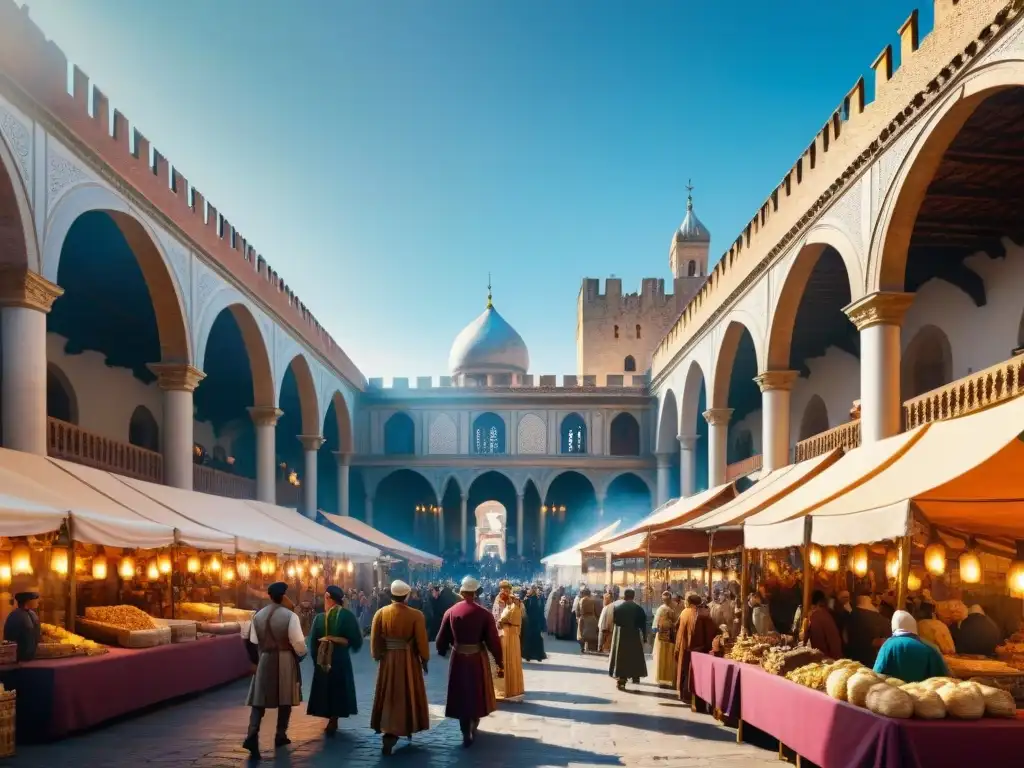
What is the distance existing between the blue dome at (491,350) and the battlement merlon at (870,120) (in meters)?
25.2

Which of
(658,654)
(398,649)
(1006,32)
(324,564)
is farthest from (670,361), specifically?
(398,649)

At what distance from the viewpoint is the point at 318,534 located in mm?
20375

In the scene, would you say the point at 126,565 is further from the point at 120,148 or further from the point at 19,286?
the point at 120,148

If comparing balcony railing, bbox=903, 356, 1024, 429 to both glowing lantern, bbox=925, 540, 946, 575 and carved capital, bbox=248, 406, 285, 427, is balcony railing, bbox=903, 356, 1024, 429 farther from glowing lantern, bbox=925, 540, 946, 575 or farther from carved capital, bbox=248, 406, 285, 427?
carved capital, bbox=248, 406, 285, 427

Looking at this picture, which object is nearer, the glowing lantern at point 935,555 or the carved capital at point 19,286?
the glowing lantern at point 935,555

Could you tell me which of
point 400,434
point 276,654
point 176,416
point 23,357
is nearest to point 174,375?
point 176,416

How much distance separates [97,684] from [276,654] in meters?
1.97

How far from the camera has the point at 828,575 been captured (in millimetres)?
15516

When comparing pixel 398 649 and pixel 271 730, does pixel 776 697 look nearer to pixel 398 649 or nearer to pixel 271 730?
pixel 398 649

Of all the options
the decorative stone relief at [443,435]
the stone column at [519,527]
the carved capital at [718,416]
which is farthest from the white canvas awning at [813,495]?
the decorative stone relief at [443,435]

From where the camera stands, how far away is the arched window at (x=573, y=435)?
39469 millimetres

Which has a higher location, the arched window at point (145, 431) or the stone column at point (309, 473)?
the arched window at point (145, 431)

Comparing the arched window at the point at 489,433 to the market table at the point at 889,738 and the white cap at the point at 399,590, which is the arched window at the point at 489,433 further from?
the market table at the point at 889,738

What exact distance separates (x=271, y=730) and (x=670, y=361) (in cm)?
2259
